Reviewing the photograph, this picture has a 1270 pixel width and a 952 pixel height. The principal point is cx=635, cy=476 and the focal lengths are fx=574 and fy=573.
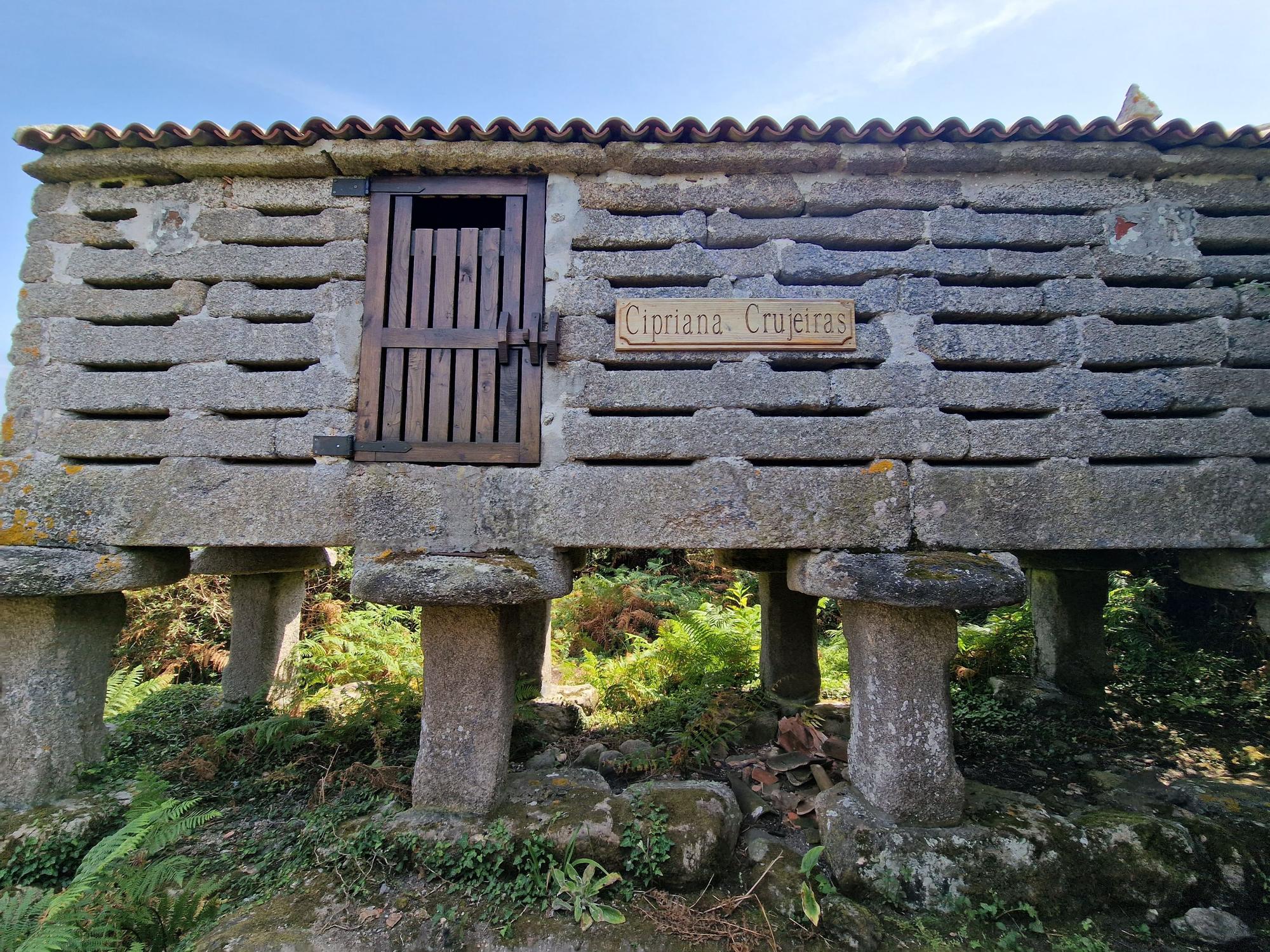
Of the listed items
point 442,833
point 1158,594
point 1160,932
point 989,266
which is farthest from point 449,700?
point 1158,594

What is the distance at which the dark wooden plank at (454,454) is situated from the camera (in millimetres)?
3373

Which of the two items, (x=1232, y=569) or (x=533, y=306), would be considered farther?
(x=533, y=306)

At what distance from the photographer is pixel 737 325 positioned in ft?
11.2

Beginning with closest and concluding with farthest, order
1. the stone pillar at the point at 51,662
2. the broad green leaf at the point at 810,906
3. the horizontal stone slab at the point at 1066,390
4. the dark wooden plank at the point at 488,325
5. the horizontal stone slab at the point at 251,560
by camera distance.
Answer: the broad green leaf at the point at 810,906
the stone pillar at the point at 51,662
the horizontal stone slab at the point at 1066,390
the dark wooden plank at the point at 488,325
the horizontal stone slab at the point at 251,560

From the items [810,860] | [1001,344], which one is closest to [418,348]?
[1001,344]

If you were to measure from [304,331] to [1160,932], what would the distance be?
559 centimetres

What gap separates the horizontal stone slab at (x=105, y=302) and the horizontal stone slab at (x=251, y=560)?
1.78 meters

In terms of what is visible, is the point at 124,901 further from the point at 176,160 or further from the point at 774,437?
the point at 176,160

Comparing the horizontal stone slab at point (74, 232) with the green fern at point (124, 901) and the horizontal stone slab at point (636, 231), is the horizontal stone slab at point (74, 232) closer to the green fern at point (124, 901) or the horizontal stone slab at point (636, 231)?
the horizontal stone slab at point (636, 231)

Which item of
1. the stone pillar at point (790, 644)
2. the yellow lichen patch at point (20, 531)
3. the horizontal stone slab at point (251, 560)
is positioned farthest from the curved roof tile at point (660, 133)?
the stone pillar at point (790, 644)

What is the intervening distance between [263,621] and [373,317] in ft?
11.9

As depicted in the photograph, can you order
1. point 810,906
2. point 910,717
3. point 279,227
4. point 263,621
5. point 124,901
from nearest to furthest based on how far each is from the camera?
1. point 124,901
2. point 810,906
3. point 910,717
4. point 279,227
5. point 263,621

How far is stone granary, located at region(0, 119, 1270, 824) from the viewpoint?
3.24 meters

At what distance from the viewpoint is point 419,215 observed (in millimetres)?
4320
